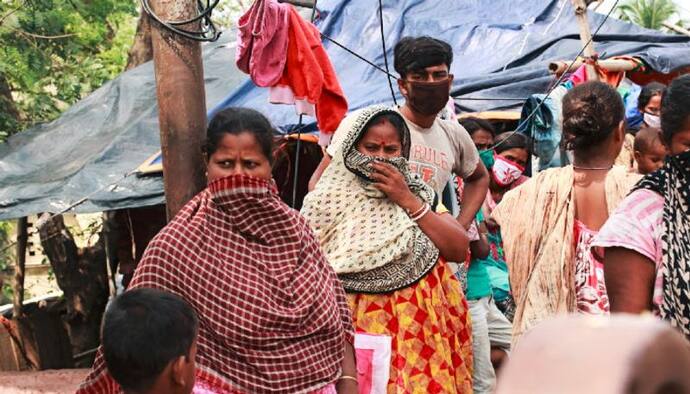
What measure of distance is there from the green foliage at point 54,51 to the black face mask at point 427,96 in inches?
356

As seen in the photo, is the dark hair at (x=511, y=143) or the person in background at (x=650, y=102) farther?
the dark hair at (x=511, y=143)

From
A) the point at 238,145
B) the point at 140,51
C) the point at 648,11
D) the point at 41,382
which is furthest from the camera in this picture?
the point at 648,11

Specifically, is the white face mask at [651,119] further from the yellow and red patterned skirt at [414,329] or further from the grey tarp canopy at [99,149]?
the grey tarp canopy at [99,149]

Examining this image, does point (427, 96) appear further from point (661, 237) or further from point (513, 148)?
point (513, 148)

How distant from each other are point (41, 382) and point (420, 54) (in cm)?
672

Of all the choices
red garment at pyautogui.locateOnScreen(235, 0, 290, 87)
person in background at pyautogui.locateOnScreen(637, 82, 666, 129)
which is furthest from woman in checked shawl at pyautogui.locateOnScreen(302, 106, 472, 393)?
person in background at pyautogui.locateOnScreen(637, 82, 666, 129)

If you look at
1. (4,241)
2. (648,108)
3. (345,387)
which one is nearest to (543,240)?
(345,387)

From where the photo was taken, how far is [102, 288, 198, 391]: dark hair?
2711 millimetres

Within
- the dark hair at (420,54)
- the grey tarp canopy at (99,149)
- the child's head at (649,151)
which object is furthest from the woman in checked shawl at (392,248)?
the grey tarp canopy at (99,149)

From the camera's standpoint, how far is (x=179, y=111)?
→ 4203mm

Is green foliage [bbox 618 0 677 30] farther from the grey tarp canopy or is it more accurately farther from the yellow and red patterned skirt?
the yellow and red patterned skirt

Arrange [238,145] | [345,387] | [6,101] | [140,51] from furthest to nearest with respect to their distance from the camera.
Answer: [140,51] < [6,101] < [345,387] < [238,145]

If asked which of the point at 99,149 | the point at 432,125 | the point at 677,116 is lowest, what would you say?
the point at 99,149

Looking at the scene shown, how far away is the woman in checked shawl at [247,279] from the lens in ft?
10.4
